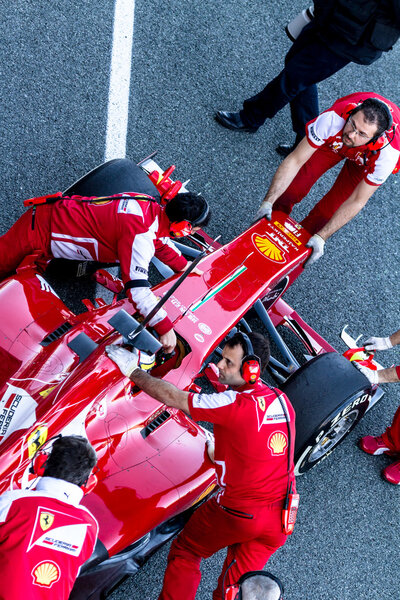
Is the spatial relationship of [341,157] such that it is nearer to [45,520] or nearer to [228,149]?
[228,149]

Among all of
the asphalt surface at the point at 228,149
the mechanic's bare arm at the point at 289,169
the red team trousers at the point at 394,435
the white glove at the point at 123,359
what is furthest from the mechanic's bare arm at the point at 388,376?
the white glove at the point at 123,359

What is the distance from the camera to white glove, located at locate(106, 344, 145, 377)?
9.76ft

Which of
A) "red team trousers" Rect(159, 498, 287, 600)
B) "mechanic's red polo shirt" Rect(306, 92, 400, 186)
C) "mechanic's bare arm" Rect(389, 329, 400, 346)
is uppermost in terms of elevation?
"mechanic's red polo shirt" Rect(306, 92, 400, 186)

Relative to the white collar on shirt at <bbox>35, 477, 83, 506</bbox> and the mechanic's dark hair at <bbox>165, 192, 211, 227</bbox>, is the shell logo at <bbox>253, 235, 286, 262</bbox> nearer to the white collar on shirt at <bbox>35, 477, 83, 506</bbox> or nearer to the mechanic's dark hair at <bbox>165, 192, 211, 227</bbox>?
the mechanic's dark hair at <bbox>165, 192, 211, 227</bbox>

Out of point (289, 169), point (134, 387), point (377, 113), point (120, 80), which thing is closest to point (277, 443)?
point (134, 387)

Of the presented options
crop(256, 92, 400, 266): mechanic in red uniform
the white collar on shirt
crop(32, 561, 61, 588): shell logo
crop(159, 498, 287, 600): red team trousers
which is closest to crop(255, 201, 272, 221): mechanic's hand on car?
crop(256, 92, 400, 266): mechanic in red uniform

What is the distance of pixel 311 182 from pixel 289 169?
0.29m

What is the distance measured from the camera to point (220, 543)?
120 inches

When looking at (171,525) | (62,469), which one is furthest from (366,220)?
(62,469)

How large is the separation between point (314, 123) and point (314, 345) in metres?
1.46

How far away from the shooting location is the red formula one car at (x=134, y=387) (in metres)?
2.78

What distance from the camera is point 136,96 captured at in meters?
5.12

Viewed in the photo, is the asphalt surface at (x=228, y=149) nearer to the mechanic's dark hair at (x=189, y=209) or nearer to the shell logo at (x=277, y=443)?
the shell logo at (x=277, y=443)

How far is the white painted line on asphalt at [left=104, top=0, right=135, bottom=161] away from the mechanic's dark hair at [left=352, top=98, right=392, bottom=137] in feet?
6.02
